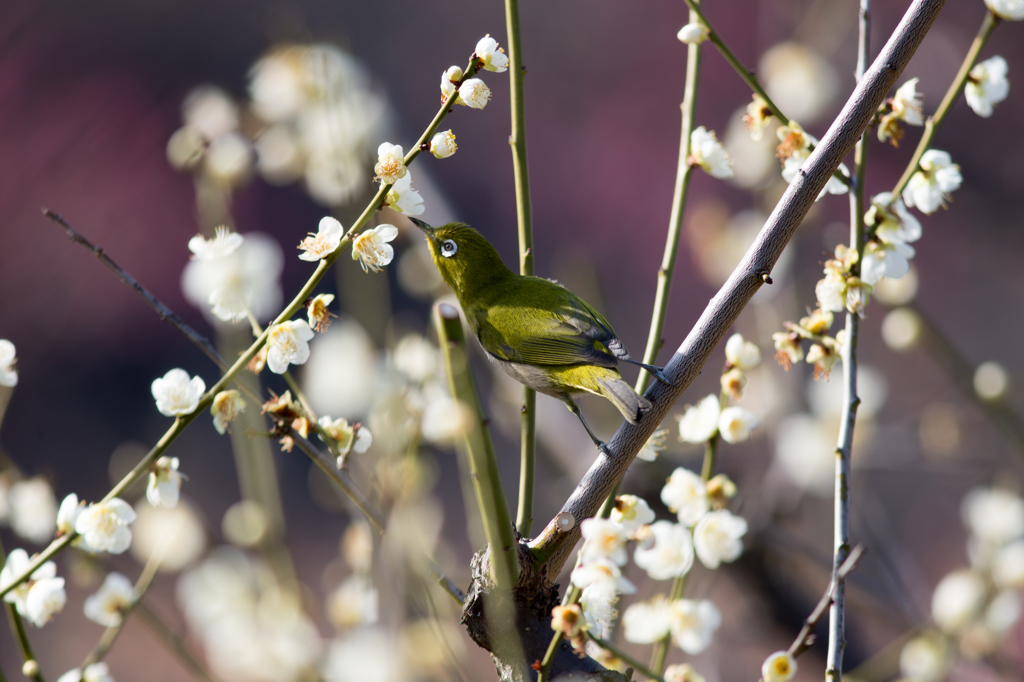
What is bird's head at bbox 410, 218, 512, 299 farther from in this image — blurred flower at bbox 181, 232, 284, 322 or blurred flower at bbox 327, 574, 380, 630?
blurred flower at bbox 327, 574, 380, 630

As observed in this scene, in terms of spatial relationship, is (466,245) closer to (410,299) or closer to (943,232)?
(410,299)

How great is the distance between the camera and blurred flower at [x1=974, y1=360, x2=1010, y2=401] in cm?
117

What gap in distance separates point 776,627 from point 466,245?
1171 mm

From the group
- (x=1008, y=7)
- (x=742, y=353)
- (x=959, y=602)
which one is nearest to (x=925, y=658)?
(x=959, y=602)

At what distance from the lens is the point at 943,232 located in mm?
3059

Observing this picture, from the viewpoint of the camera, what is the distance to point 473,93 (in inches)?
26.3

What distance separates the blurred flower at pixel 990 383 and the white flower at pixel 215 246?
1.08m

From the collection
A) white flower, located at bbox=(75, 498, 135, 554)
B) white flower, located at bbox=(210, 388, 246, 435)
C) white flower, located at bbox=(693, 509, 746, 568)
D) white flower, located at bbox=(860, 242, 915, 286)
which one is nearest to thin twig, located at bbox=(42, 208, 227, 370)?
white flower, located at bbox=(210, 388, 246, 435)

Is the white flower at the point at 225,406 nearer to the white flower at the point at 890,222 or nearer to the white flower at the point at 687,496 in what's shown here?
the white flower at the point at 687,496

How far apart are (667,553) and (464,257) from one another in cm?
60

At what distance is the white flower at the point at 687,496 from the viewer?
75 cm

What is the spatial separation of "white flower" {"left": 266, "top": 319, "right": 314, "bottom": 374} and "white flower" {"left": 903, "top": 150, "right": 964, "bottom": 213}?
625 millimetres

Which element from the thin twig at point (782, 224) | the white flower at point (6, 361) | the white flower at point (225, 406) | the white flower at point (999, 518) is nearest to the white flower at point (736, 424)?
the thin twig at point (782, 224)

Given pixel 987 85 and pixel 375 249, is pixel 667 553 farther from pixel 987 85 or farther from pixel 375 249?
pixel 987 85
